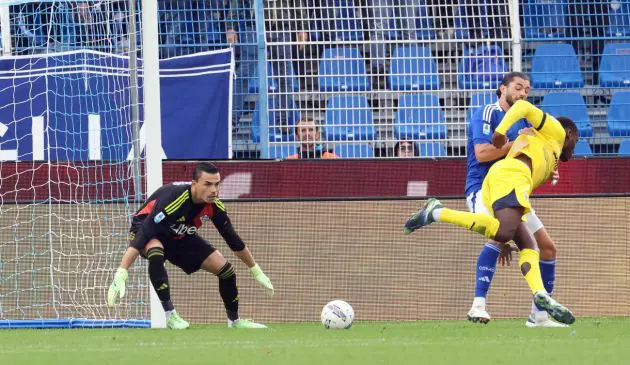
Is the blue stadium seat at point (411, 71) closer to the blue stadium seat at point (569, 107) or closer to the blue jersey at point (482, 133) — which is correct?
the blue stadium seat at point (569, 107)

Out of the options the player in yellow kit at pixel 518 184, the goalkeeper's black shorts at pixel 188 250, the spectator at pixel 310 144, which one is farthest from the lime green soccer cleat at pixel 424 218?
the spectator at pixel 310 144

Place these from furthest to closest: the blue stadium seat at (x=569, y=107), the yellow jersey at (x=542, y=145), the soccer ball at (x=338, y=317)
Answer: the blue stadium seat at (x=569, y=107), the soccer ball at (x=338, y=317), the yellow jersey at (x=542, y=145)

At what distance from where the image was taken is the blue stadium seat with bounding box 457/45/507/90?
14.1 metres

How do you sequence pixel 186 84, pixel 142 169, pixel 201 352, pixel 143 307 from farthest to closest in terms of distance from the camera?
pixel 186 84
pixel 142 169
pixel 143 307
pixel 201 352

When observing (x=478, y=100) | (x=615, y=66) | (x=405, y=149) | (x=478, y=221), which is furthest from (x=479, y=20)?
(x=478, y=221)

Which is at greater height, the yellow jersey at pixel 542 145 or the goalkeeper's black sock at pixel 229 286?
the yellow jersey at pixel 542 145

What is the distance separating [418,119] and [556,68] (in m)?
1.80

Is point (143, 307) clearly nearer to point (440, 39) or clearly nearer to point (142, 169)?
point (142, 169)

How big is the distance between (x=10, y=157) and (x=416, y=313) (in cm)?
449

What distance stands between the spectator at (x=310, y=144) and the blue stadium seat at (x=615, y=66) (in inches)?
131

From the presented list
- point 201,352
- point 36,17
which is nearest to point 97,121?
point 36,17

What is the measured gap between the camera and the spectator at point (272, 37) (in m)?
13.9

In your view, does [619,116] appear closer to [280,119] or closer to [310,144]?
[310,144]

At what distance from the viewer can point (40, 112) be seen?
12.8 m
